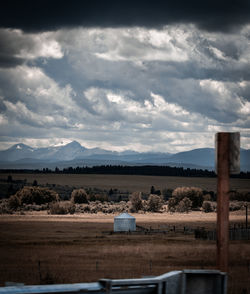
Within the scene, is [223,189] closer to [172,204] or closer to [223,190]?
[223,190]

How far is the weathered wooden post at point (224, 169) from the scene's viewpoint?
8.27 meters

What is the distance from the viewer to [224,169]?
8.29m

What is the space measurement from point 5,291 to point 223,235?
12.2 ft

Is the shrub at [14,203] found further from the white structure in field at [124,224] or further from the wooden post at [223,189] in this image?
the wooden post at [223,189]

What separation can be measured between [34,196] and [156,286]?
10823cm

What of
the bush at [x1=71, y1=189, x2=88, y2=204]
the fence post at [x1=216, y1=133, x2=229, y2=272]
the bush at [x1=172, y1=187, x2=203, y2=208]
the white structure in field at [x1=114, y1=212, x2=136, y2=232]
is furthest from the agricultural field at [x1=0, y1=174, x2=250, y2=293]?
the bush at [x1=71, y1=189, x2=88, y2=204]

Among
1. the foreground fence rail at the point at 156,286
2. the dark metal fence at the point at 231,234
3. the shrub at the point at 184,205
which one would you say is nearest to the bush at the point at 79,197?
the shrub at the point at 184,205

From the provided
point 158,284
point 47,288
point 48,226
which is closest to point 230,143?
point 158,284

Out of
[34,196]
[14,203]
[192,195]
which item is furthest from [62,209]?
[192,195]

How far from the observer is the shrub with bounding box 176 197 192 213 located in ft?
341

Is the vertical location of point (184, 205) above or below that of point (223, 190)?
below

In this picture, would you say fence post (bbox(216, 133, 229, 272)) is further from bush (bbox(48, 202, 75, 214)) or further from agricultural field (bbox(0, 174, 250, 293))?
bush (bbox(48, 202, 75, 214))

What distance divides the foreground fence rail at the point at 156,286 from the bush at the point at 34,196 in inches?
4089

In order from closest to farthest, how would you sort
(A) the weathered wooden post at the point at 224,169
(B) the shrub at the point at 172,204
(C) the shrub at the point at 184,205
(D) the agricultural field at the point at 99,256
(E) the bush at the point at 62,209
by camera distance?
(A) the weathered wooden post at the point at 224,169 < (D) the agricultural field at the point at 99,256 < (E) the bush at the point at 62,209 < (C) the shrub at the point at 184,205 < (B) the shrub at the point at 172,204
